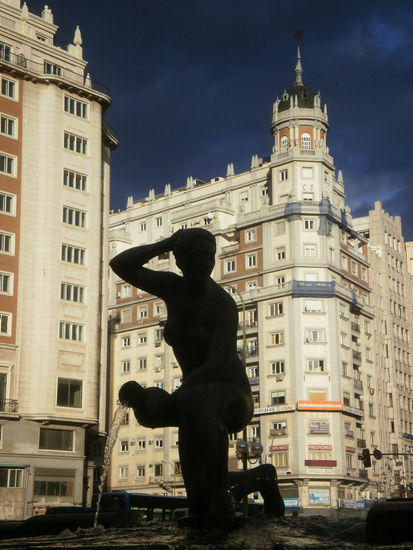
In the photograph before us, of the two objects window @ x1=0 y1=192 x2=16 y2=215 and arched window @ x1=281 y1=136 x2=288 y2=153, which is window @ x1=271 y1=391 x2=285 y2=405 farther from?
window @ x1=0 y1=192 x2=16 y2=215

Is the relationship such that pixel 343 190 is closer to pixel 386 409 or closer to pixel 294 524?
pixel 386 409

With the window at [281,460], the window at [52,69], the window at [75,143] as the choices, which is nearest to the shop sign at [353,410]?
the window at [281,460]

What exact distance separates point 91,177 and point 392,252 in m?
56.1

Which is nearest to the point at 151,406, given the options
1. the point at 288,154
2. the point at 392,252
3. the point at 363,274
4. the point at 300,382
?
the point at 300,382

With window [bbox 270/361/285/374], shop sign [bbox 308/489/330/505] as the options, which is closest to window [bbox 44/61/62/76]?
window [bbox 270/361/285/374]

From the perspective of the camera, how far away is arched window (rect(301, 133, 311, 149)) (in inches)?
3450

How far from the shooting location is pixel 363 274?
3654 inches

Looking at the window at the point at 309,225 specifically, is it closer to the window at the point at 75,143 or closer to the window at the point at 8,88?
the window at the point at 75,143

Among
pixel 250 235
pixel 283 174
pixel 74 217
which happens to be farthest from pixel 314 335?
pixel 74 217

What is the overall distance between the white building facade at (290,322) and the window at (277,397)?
108 millimetres

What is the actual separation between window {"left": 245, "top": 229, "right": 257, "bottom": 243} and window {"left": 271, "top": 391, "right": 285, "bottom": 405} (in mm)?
16658

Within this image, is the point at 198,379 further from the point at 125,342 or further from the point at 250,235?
the point at 125,342

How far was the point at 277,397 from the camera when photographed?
7938cm

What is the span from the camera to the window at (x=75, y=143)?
5688 centimetres
